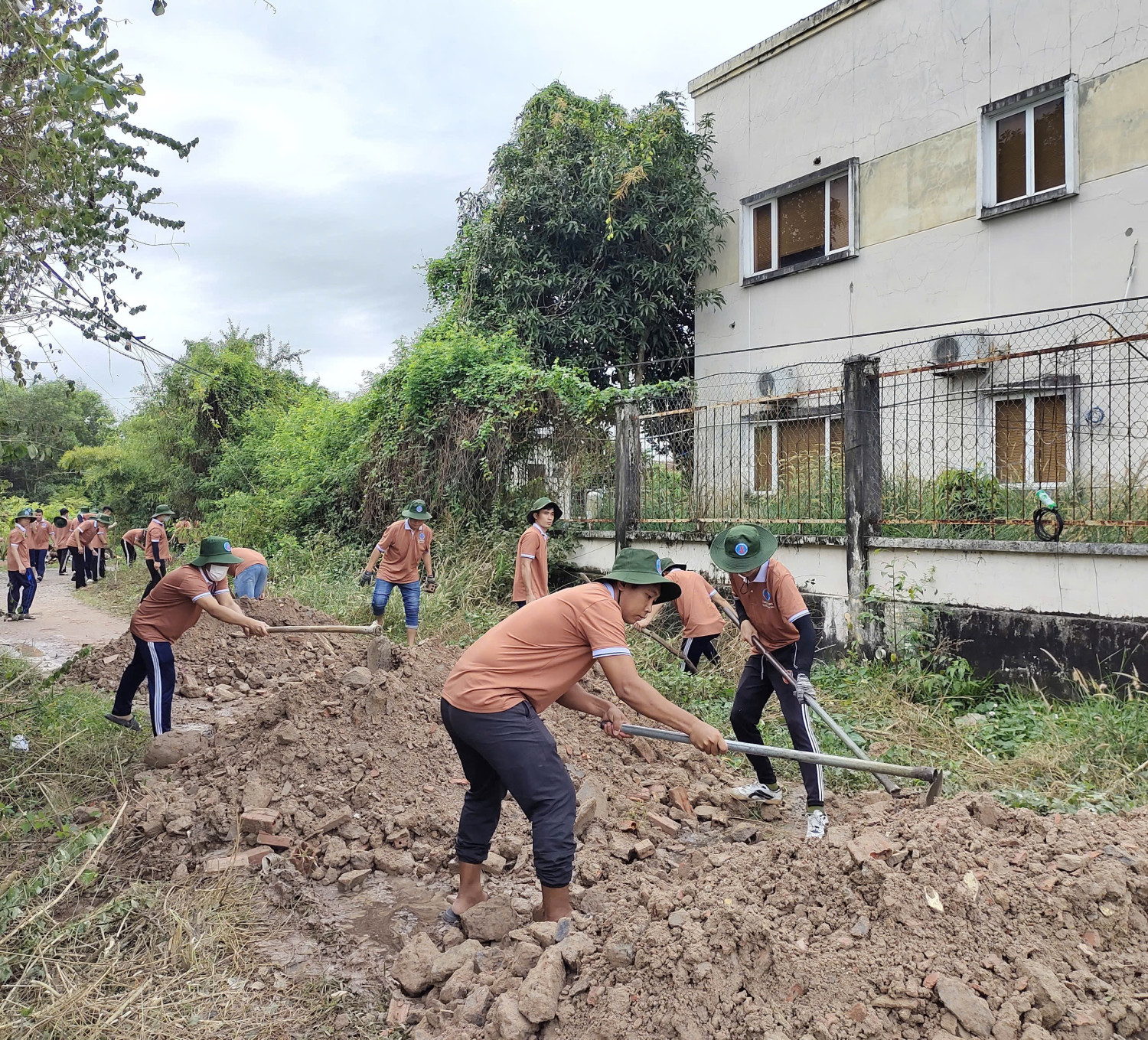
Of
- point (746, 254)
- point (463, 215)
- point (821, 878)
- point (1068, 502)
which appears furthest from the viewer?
point (463, 215)

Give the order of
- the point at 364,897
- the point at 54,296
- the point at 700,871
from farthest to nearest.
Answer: the point at 54,296
the point at 364,897
the point at 700,871

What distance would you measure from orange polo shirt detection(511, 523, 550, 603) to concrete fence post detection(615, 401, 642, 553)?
1.97 m

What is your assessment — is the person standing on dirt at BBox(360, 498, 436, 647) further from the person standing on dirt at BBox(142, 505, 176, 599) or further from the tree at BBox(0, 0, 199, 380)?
the person standing on dirt at BBox(142, 505, 176, 599)

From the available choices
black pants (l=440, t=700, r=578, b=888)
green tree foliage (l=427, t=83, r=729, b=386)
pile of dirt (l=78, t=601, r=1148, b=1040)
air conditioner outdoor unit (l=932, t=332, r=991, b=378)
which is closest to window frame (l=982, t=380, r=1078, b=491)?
air conditioner outdoor unit (l=932, t=332, r=991, b=378)

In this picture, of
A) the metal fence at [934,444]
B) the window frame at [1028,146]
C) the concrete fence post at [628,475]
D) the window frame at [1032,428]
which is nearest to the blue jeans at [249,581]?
the metal fence at [934,444]

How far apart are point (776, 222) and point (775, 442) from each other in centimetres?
517

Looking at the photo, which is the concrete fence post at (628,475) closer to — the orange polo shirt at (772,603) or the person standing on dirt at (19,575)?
the orange polo shirt at (772,603)

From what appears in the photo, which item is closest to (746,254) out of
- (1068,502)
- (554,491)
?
(554,491)

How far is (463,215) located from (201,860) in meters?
12.3

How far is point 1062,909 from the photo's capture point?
3051mm

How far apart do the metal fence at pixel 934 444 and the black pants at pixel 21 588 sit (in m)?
7.90

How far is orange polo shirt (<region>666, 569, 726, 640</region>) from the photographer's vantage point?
744cm

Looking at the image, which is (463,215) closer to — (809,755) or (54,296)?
(54,296)

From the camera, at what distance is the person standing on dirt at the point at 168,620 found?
6094 millimetres
